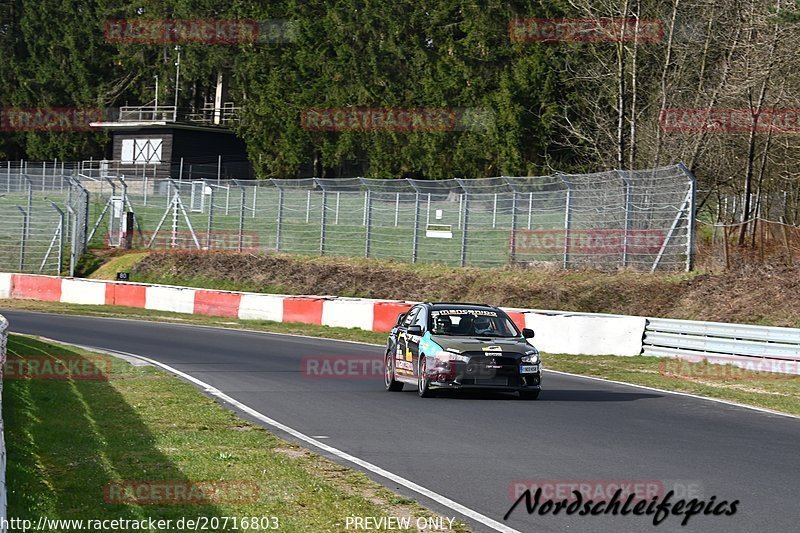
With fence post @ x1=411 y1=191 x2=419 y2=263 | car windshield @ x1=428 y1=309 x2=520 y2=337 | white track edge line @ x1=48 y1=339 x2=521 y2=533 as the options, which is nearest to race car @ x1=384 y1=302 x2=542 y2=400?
car windshield @ x1=428 y1=309 x2=520 y2=337

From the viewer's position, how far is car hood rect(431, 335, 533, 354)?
1678cm

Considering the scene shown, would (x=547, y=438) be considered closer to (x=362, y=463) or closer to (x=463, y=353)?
(x=362, y=463)

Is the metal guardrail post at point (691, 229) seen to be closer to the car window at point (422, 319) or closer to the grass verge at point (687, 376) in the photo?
the grass verge at point (687, 376)

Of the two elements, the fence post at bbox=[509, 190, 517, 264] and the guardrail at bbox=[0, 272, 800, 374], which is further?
the fence post at bbox=[509, 190, 517, 264]

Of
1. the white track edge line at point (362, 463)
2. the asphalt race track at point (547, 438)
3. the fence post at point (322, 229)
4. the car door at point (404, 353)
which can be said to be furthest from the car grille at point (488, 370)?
the fence post at point (322, 229)

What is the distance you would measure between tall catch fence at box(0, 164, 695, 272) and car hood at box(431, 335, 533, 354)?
50.2ft

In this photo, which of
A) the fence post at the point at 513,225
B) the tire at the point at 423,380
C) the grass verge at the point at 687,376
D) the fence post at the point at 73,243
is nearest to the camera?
the tire at the point at 423,380

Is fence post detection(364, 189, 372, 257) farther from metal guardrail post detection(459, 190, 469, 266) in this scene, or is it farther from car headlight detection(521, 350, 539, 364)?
car headlight detection(521, 350, 539, 364)

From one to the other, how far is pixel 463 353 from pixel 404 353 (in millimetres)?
1506

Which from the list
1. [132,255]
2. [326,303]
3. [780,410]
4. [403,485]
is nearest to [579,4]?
[326,303]

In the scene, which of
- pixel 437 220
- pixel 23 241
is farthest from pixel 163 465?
pixel 23 241

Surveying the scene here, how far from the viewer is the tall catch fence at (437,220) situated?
106ft

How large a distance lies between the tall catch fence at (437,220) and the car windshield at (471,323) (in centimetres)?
1431

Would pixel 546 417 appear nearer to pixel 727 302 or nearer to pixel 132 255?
pixel 727 302
